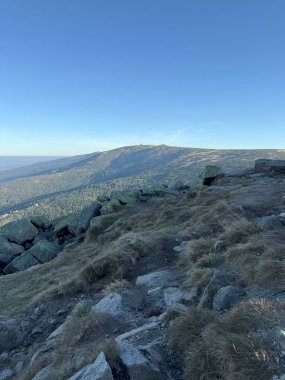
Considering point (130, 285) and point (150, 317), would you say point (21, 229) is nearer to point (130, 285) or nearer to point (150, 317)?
point (130, 285)

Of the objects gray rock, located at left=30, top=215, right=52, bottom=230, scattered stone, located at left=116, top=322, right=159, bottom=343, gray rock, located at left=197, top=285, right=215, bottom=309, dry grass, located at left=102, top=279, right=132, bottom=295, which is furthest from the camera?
gray rock, located at left=30, top=215, right=52, bottom=230

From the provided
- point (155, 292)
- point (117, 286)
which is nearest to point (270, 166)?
point (117, 286)

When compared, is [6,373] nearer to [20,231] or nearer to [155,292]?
[155,292]

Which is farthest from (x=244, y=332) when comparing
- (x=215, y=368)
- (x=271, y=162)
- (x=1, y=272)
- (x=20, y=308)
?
(x=271, y=162)

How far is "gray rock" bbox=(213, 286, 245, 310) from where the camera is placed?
8.70 m

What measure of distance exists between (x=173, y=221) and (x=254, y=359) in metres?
20.6

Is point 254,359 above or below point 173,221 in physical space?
above

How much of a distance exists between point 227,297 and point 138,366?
317 centimetres

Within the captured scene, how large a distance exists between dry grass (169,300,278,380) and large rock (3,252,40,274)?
2632 centimetres

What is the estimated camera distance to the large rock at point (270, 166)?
42875 millimetres

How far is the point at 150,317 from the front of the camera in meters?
10.4

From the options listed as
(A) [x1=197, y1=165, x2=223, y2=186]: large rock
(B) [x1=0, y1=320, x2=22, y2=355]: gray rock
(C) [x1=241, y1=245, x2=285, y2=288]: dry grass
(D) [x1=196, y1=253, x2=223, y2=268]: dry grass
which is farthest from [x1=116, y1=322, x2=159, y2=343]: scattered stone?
(A) [x1=197, y1=165, x2=223, y2=186]: large rock

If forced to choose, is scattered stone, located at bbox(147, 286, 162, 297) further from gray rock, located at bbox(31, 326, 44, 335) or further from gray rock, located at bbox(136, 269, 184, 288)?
gray rock, located at bbox(31, 326, 44, 335)

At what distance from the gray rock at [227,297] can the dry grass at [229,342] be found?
63 centimetres
